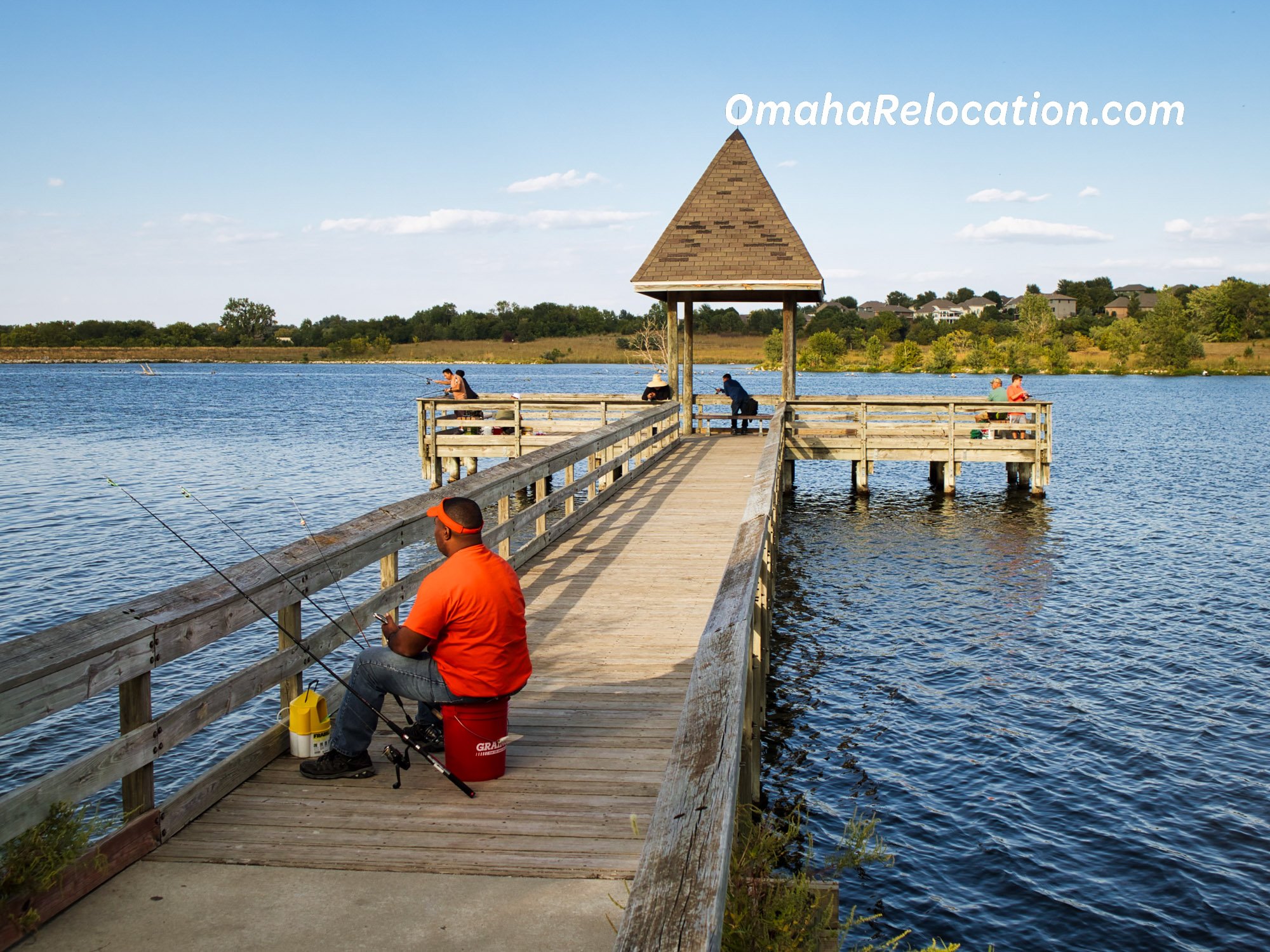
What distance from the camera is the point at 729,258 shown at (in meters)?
20.6

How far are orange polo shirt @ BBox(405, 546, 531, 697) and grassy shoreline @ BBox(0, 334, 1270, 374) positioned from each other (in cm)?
12683

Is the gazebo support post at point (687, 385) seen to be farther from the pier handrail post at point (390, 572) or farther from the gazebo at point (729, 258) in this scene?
the pier handrail post at point (390, 572)

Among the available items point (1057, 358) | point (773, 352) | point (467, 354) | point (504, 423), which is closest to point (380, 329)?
point (467, 354)

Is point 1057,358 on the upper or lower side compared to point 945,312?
lower

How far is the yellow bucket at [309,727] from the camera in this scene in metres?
4.94

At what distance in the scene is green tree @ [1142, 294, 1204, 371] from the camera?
111812 millimetres

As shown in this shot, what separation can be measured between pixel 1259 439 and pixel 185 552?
41588 mm

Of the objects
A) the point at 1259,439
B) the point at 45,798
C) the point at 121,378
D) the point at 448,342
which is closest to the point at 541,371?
the point at 448,342

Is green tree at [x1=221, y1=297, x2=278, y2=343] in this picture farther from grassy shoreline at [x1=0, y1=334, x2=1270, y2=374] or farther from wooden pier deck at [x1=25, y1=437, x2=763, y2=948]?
wooden pier deck at [x1=25, y1=437, x2=763, y2=948]

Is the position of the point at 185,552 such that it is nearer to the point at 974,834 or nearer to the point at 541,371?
the point at 974,834

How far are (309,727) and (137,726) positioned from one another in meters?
1.14

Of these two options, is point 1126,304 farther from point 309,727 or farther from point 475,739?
point 309,727

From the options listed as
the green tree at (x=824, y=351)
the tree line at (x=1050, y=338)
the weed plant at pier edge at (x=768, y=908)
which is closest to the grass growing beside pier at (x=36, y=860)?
the weed plant at pier edge at (x=768, y=908)

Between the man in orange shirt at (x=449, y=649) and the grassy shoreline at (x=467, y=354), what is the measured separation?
127 m
